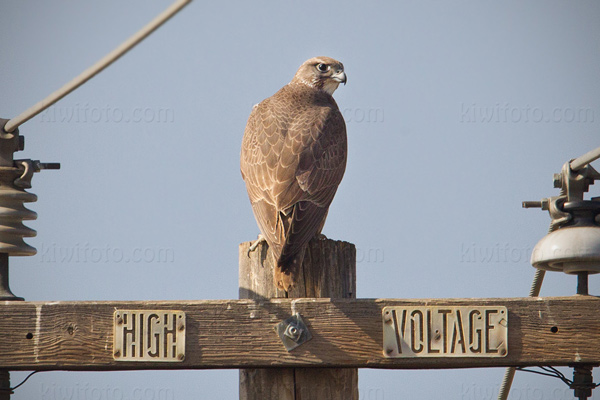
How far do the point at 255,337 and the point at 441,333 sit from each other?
840 millimetres

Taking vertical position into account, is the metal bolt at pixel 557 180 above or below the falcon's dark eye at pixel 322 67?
below

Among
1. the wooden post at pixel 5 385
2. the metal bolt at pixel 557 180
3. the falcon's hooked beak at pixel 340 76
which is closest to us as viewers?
the wooden post at pixel 5 385

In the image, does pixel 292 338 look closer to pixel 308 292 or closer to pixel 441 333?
pixel 308 292

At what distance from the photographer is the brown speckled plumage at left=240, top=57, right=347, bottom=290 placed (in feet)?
15.4

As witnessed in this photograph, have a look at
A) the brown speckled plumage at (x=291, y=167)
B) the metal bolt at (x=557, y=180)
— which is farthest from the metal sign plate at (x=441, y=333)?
the metal bolt at (x=557, y=180)

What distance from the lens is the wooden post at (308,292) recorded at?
4.13 m

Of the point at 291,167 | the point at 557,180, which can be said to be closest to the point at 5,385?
the point at 291,167

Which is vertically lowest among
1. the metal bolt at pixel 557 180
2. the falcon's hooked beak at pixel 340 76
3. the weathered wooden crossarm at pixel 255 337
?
the weathered wooden crossarm at pixel 255 337

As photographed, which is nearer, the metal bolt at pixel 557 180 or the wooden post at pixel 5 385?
the wooden post at pixel 5 385

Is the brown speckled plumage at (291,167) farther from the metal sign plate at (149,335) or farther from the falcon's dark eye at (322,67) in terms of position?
the falcon's dark eye at (322,67)

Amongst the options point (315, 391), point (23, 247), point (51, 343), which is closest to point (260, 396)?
point (315, 391)

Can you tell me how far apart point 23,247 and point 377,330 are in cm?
173

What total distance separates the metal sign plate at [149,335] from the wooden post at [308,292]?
14.6 inches

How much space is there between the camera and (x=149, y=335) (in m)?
4.04
